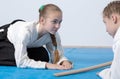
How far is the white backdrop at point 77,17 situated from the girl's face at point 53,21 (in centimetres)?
164

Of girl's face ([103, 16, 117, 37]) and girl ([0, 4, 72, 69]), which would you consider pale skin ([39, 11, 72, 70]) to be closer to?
girl ([0, 4, 72, 69])

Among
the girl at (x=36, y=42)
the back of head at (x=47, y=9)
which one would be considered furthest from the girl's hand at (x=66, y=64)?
the back of head at (x=47, y=9)

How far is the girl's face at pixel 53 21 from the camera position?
2010 mm

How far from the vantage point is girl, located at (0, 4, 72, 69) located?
2.02 metres

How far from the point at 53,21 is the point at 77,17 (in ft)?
5.61

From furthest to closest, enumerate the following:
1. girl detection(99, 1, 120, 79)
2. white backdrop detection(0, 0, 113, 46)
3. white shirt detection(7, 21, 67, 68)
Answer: white backdrop detection(0, 0, 113, 46) < white shirt detection(7, 21, 67, 68) < girl detection(99, 1, 120, 79)

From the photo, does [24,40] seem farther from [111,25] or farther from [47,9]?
[111,25]

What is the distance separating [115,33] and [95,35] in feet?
7.23

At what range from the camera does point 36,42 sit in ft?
7.17

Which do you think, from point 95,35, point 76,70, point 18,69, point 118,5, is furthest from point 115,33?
point 95,35

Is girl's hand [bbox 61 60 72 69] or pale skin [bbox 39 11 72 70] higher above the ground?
pale skin [bbox 39 11 72 70]

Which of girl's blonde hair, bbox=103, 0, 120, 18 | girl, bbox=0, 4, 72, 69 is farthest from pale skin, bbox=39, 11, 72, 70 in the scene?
girl's blonde hair, bbox=103, 0, 120, 18

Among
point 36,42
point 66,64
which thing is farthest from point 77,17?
point 66,64

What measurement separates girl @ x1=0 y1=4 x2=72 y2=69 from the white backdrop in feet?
4.63
